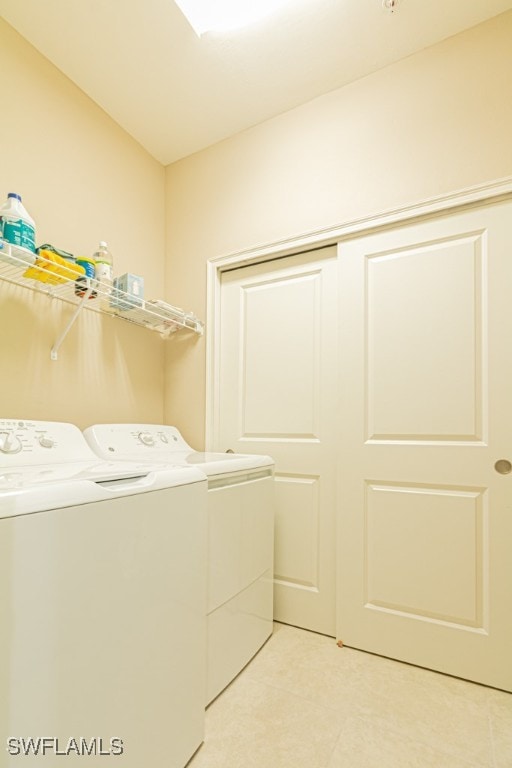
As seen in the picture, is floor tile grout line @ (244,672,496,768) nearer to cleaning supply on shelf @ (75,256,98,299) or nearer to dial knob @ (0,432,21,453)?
dial knob @ (0,432,21,453)

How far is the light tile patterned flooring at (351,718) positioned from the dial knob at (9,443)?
3.55ft

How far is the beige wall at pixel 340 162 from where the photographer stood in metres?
1.49

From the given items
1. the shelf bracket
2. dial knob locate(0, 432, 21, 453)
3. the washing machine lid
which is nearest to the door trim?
the washing machine lid

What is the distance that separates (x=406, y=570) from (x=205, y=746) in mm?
952

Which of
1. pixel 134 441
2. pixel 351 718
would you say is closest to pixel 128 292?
pixel 134 441

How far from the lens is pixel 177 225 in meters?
2.28

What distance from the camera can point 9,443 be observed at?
Result: 122cm

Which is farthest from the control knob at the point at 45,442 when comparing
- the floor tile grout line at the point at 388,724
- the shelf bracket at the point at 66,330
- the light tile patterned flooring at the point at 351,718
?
the floor tile grout line at the point at 388,724

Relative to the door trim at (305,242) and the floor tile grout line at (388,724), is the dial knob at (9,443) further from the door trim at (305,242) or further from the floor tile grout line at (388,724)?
the floor tile grout line at (388,724)

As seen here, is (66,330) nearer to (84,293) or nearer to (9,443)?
(84,293)

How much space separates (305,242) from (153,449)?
1276mm

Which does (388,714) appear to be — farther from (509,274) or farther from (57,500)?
(509,274)

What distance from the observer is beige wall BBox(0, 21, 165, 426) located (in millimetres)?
1495

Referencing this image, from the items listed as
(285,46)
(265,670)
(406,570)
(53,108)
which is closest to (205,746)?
(265,670)
